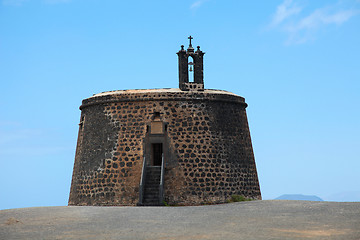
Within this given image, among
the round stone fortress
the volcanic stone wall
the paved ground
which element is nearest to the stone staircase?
the round stone fortress

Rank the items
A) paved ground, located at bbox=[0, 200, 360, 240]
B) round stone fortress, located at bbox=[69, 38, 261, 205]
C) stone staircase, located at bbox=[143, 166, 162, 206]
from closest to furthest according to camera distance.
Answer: paved ground, located at bbox=[0, 200, 360, 240] < stone staircase, located at bbox=[143, 166, 162, 206] < round stone fortress, located at bbox=[69, 38, 261, 205]

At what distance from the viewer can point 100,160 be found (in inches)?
974

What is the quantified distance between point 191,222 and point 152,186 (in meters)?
7.35

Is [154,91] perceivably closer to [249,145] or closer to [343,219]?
[249,145]

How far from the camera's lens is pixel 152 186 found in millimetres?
23641

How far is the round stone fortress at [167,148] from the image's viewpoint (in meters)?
23.8

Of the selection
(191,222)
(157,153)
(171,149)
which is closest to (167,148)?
(171,149)

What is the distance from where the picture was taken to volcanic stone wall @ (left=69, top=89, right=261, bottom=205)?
23.9 m

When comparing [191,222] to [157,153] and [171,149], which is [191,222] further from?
[157,153]

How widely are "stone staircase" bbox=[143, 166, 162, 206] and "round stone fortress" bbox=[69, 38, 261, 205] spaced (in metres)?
0.04

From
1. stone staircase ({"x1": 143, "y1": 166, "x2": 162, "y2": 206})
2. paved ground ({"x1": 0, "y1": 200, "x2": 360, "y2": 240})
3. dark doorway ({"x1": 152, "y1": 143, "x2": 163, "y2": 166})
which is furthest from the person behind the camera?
dark doorway ({"x1": 152, "y1": 143, "x2": 163, "y2": 166})

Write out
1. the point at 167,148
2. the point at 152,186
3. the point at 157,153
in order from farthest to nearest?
the point at 157,153, the point at 167,148, the point at 152,186

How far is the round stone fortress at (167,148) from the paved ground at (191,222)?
11.0 ft

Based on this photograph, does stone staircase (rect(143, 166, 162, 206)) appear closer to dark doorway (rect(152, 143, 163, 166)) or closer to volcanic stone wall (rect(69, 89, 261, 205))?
volcanic stone wall (rect(69, 89, 261, 205))
